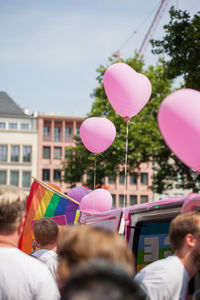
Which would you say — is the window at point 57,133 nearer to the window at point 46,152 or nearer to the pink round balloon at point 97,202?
the window at point 46,152

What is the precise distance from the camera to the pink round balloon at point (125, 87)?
235 inches

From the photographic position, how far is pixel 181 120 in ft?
10.8

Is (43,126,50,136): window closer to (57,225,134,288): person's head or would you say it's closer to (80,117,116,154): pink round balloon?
(80,117,116,154): pink round balloon

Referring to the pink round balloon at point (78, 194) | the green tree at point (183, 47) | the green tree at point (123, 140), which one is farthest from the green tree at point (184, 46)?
the green tree at point (123, 140)

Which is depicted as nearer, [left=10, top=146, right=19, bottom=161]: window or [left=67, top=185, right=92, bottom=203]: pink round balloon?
[left=67, top=185, right=92, bottom=203]: pink round balloon

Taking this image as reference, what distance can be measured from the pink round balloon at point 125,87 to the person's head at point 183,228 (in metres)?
3.46

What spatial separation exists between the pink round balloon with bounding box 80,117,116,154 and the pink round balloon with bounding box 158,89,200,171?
3.80m

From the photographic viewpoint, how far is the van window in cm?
489

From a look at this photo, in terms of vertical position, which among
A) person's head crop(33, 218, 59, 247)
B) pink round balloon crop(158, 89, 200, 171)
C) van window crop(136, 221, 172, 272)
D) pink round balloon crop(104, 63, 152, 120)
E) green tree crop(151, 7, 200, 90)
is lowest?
van window crop(136, 221, 172, 272)

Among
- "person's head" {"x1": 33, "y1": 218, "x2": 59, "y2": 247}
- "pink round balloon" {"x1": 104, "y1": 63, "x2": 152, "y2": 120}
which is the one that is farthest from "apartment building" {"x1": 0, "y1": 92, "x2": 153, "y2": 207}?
"person's head" {"x1": 33, "y1": 218, "x2": 59, "y2": 247}

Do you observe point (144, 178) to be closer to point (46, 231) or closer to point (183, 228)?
point (46, 231)

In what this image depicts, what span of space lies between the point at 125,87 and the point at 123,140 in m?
19.9

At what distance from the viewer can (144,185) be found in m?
69.2

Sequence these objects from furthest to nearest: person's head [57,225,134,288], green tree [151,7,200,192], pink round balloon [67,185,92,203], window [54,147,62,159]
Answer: window [54,147,62,159], green tree [151,7,200,192], pink round balloon [67,185,92,203], person's head [57,225,134,288]
